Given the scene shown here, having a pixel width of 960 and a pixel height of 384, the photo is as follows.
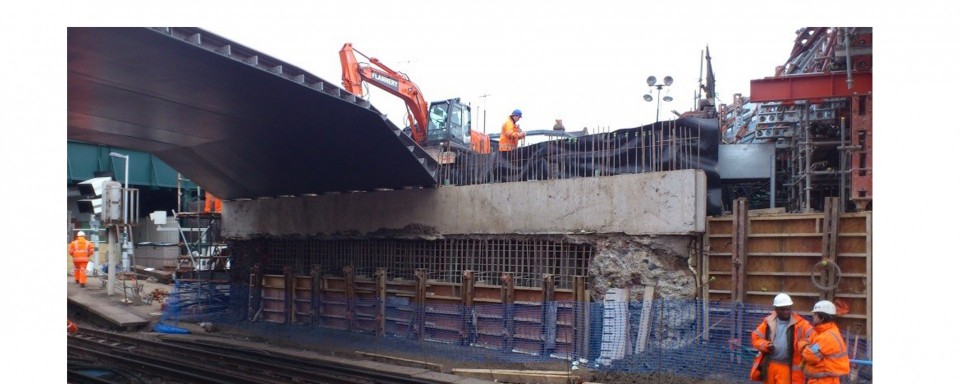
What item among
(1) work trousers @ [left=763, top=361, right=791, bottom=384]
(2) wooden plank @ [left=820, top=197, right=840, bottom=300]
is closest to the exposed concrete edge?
(2) wooden plank @ [left=820, top=197, right=840, bottom=300]

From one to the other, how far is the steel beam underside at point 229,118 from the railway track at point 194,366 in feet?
12.9

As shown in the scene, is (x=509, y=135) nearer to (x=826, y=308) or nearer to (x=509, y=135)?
(x=509, y=135)

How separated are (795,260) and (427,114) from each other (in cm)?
1594

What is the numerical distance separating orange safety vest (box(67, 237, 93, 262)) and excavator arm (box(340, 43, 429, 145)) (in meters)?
8.30

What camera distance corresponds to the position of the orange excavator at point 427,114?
22141mm

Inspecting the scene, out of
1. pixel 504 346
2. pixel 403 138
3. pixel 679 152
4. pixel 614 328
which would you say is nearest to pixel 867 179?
pixel 679 152

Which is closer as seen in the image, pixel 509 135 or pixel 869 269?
pixel 869 269

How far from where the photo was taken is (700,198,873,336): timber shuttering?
9781 mm

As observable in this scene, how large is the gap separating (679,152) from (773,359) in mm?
4724

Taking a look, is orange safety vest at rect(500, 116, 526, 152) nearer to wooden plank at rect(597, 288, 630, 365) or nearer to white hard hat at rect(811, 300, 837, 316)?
wooden plank at rect(597, 288, 630, 365)

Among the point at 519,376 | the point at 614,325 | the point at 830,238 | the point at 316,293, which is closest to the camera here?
the point at 830,238

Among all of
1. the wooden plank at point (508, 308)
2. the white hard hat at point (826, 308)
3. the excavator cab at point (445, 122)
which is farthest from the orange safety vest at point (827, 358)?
the excavator cab at point (445, 122)

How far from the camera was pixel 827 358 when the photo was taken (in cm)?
→ 662

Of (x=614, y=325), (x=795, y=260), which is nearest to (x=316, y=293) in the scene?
(x=614, y=325)
